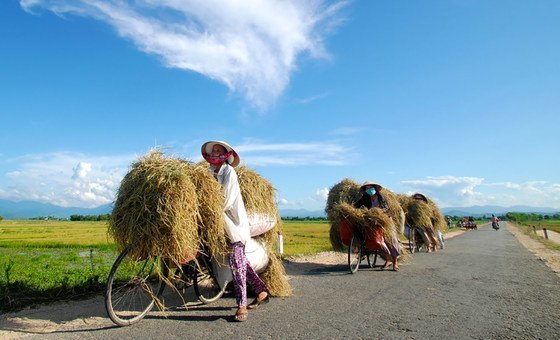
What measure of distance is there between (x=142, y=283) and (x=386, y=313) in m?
3.19

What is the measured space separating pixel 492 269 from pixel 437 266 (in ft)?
4.23

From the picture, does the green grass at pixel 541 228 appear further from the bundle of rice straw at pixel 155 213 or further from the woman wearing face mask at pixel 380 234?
the bundle of rice straw at pixel 155 213

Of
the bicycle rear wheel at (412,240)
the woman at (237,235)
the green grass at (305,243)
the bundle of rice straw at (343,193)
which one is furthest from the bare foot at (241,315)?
the bicycle rear wheel at (412,240)

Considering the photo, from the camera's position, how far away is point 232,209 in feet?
17.6

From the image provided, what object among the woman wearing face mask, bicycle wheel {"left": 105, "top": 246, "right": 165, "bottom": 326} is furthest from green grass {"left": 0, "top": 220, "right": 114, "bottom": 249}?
the woman wearing face mask

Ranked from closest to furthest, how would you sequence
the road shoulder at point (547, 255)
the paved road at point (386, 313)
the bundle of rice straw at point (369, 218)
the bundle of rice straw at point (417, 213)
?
the paved road at point (386, 313) < the bundle of rice straw at point (369, 218) < the road shoulder at point (547, 255) < the bundle of rice straw at point (417, 213)

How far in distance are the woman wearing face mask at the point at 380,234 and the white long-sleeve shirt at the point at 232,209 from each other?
4.80 metres

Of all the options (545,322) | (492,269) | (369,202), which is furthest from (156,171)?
(492,269)

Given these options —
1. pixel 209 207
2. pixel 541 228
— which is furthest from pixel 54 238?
pixel 541 228

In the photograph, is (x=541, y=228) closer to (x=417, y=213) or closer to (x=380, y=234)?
(x=417, y=213)

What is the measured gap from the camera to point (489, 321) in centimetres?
499

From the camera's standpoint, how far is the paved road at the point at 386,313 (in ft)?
14.5

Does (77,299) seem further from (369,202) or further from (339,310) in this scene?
(369,202)

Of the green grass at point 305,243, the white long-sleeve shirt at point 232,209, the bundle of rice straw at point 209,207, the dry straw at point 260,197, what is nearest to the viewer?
the bundle of rice straw at point 209,207
